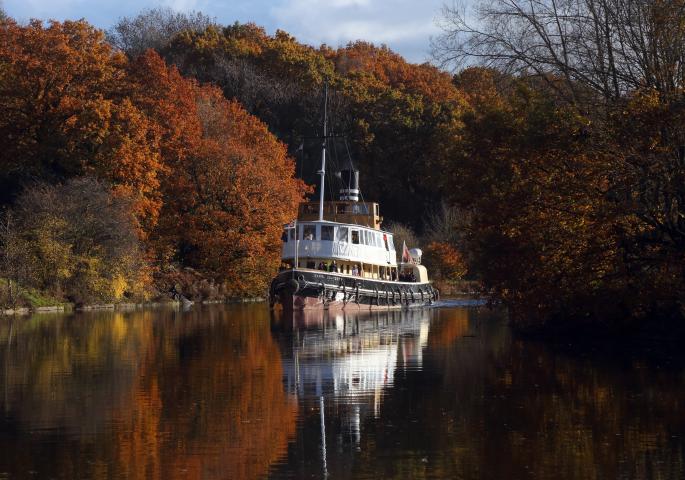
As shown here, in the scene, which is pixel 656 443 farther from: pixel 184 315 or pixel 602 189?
pixel 184 315

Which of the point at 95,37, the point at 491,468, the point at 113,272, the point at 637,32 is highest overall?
the point at 95,37

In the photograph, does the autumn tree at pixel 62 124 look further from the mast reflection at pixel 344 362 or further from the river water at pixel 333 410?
the river water at pixel 333 410

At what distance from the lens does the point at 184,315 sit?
52688mm

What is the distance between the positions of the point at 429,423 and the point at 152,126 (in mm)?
52726

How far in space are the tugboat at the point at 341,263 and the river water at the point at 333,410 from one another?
21.1 metres

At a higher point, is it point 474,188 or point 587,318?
point 474,188

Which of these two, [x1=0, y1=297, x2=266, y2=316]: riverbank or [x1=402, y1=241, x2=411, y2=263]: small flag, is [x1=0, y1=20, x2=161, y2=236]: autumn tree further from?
[x1=402, y1=241, x2=411, y2=263]: small flag

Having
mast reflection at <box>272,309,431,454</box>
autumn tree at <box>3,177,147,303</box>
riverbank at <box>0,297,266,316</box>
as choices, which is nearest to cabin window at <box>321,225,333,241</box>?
riverbank at <box>0,297,266,316</box>

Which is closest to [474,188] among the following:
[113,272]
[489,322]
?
[489,322]

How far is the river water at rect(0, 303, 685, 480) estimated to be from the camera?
14.3 meters

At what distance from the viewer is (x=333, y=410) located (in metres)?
19.4

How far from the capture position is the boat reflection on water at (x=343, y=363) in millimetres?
18312

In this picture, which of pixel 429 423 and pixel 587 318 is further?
pixel 587 318

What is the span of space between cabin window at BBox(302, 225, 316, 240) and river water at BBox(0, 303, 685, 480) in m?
25.6
